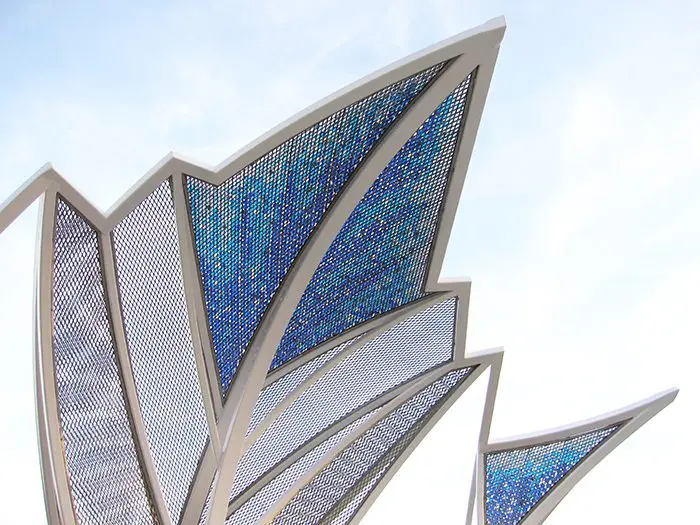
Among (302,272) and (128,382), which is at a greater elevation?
(302,272)

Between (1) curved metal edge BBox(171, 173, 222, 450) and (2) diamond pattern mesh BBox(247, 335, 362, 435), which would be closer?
(1) curved metal edge BBox(171, 173, 222, 450)

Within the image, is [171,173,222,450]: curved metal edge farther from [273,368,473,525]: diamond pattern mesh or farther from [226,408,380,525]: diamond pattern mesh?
[273,368,473,525]: diamond pattern mesh

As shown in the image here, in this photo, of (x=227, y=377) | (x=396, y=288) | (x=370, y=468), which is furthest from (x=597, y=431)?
(x=227, y=377)

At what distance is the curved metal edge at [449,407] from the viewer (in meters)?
20.1

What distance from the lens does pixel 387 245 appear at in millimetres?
15781

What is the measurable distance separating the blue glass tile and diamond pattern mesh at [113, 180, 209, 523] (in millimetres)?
9085

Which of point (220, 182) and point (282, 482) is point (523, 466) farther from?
point (220, 182)

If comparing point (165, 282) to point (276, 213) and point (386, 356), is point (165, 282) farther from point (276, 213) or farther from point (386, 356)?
point (386, 356)

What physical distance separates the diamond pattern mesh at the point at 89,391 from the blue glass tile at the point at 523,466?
10137 millimetres

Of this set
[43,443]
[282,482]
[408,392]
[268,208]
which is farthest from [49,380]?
[408,392]

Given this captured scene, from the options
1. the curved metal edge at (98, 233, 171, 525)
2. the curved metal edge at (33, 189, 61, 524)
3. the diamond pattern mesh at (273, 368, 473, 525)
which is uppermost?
the diamond pattern mesh at (273, 368, 473, 525)

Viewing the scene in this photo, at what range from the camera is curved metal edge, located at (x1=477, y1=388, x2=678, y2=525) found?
20250 millimetres

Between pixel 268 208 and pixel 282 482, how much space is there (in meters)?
8.98

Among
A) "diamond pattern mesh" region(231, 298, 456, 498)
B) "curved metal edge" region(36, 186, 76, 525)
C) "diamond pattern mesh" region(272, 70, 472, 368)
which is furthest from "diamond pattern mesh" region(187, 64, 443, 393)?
"diamond pattern mesh" region(231, 298, 456, 498)
